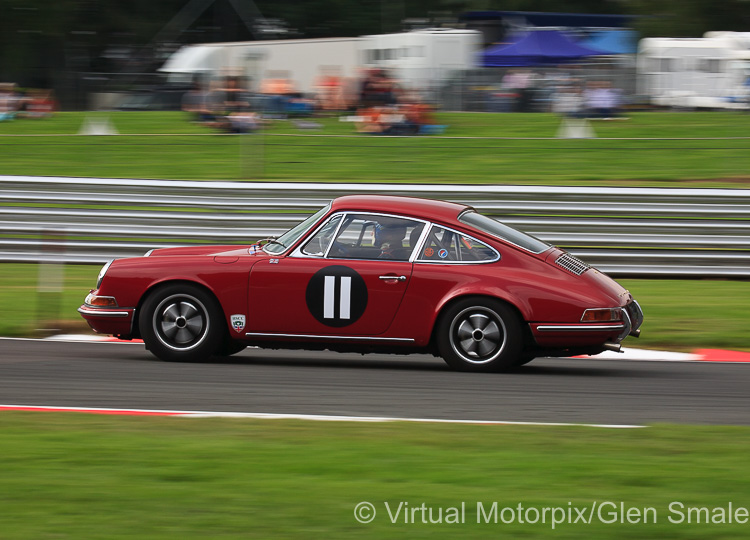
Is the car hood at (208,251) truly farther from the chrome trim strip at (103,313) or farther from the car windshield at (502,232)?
the car windshield at (502,232)

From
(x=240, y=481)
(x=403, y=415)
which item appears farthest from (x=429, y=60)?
(x=240, y=481)

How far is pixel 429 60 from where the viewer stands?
2317cm

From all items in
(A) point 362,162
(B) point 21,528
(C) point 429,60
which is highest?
(C) point 429,60

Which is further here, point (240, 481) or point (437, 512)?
point (240, 481)

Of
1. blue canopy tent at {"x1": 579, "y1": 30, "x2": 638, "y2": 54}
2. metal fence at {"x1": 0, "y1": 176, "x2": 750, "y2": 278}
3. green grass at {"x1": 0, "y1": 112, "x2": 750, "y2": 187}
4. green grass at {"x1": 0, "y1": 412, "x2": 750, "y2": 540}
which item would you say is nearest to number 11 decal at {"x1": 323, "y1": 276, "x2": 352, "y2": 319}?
green grass at {"x1": 0, "y1": 412, "x2": 750, "y2": 540}

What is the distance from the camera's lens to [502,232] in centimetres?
793

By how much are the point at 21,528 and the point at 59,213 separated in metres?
10.3

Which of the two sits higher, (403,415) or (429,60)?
(429,60)

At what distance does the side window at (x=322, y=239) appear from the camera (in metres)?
7.73

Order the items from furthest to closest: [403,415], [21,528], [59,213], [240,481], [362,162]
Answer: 1. [362,162]
2. [59,213]
3. [403,415]
4. [240,481]
5. [21,528]

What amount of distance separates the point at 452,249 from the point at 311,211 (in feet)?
19.0

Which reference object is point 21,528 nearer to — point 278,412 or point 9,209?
point 278,412

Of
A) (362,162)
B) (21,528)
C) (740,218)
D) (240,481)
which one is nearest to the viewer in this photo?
(21,528)

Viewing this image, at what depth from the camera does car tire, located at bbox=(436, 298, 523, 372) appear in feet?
24.4
